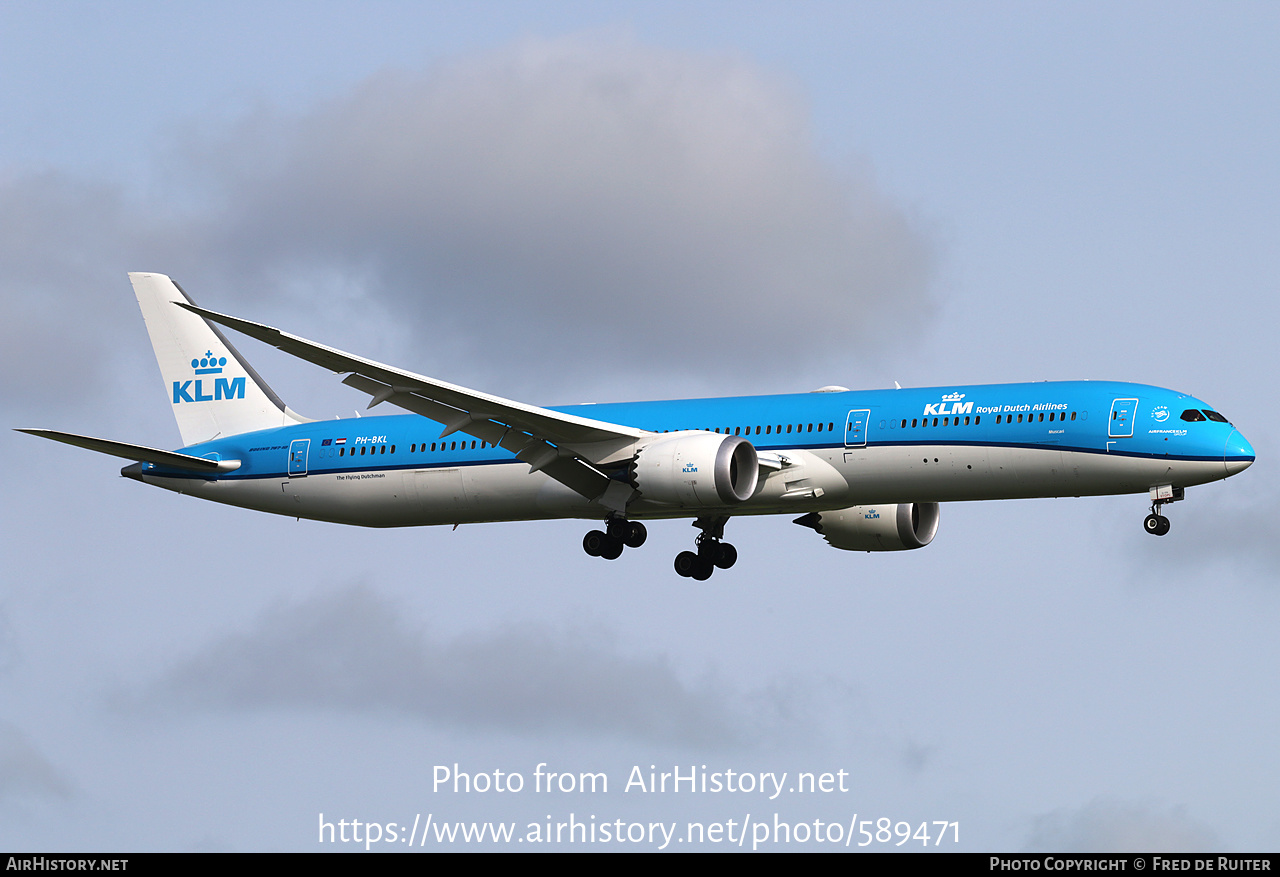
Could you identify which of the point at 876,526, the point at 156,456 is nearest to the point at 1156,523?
the point at 876,526

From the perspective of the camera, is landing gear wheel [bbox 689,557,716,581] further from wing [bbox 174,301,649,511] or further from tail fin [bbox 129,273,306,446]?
tail fin [bbox 129,273,306,446]

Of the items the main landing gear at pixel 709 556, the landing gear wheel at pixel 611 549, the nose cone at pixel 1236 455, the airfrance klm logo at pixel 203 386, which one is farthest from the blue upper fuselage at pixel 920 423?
the airfrance klm logo at pixel 203 386

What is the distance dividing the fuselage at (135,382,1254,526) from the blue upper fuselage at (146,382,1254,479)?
0.04 meters

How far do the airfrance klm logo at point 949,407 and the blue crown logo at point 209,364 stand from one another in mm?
25041

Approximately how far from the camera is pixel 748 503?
4684cm

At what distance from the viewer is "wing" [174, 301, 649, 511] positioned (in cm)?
4406

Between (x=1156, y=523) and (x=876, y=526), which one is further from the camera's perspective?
(x=876, y=526)

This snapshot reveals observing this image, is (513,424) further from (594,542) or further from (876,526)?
(876,526)

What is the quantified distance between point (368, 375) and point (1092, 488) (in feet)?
60.3

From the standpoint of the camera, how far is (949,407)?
45344mm

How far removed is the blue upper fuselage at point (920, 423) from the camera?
43344 millimetres

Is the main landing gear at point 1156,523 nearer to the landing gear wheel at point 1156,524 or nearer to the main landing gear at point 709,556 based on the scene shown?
the landing gear wheel at point 1156,524

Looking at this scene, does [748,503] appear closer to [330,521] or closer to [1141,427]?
[1141,427]

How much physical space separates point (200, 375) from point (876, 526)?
75.1 feet
